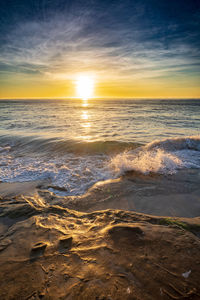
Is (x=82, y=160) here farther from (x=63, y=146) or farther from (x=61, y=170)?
(x=63, y=146)

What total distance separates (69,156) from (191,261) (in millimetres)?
6215

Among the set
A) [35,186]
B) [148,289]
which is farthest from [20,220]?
[148,289]

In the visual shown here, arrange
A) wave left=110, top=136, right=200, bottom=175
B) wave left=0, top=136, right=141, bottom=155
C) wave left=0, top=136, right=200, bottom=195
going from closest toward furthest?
wave left=0, top=136, right=200, bottom=195 → wave left=110, top=136, right=200, bottom=175 → wave left=0, top=136, right=141, bottom=155

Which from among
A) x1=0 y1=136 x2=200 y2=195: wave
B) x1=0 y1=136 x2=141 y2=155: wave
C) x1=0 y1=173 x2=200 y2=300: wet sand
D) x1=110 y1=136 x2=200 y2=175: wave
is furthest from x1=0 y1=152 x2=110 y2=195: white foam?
x1=0 y1=173 x2=200 y2=300: wet sand

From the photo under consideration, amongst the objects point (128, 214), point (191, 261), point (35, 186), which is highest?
point (191, 261)

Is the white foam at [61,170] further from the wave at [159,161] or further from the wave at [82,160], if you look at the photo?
the wave at [159,161]

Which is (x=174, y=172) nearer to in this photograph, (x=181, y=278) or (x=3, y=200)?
(x=181, y=278)

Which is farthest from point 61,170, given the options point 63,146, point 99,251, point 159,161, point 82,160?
point 99,251

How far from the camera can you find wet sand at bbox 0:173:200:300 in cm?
150

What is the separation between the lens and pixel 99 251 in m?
1.96

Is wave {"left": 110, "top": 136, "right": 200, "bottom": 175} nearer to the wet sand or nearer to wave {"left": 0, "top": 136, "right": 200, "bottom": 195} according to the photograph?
wave {"left": 0, "top": 136, "right": 200, "bottom": 195}

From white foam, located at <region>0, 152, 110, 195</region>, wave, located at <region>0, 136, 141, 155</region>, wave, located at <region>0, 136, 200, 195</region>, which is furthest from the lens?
wave, located at <region>0, 136, 141, 155</region>

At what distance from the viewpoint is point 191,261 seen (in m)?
1.75

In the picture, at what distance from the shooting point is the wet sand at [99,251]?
150 centimetres
